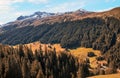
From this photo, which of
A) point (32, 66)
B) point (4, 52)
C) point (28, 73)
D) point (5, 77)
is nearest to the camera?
point (5, 77)

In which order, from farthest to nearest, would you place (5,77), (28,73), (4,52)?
1. (4,52)
2. (28,73)
3. (5,77)

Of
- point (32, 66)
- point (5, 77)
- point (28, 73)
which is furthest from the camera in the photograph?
point (32, 66)

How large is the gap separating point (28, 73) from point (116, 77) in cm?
6400

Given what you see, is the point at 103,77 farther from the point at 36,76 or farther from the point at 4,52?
the point at 4,52

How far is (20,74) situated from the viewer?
147500 mm

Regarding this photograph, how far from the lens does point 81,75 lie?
198000 mm


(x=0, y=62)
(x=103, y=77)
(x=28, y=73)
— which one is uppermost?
(x=0, y=62)

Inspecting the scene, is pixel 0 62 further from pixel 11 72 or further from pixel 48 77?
pixel 48 77

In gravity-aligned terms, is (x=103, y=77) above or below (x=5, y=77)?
below

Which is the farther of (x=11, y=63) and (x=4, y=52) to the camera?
(x=4, y=52)

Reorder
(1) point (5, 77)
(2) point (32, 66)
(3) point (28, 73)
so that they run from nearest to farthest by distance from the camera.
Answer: (1) point (5, 77)
(3) point (28, 73)
(2) point (32, 66)

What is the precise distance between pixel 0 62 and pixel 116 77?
8381 centimetres

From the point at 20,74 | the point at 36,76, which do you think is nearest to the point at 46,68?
the point at 36,76

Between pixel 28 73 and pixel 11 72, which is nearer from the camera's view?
pixel 11 72
